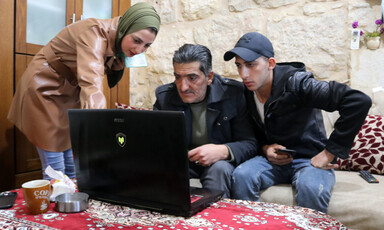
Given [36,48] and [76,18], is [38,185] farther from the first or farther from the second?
[76,18]

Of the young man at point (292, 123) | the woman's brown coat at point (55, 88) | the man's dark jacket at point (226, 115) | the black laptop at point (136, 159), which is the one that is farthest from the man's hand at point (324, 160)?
the woman's brown coat at point (55, 88)

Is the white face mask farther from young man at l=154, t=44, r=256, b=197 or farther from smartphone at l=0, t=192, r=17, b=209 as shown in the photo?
smartphone at l=0, t=192, r=17, b=209

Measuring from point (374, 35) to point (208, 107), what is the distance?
1.13 m

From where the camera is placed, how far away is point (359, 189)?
55.4 inches

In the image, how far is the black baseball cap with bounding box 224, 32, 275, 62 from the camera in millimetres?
1465

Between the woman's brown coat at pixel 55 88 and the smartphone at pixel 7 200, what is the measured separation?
1.99 feet

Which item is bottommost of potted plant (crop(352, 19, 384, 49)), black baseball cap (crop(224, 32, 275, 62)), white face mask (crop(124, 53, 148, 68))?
white face mask (crop(124, 53, 148, 68))

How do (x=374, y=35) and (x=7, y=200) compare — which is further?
(x=374, y=35)

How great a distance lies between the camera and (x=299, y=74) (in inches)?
57.2

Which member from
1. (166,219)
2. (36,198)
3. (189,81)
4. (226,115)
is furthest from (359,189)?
(36,198)

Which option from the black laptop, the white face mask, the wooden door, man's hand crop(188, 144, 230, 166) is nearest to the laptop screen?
the black laptop

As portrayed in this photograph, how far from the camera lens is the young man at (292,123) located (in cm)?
132

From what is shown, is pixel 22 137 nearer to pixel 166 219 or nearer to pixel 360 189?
pixel 166 219

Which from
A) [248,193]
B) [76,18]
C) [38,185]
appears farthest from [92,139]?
[76,18]
